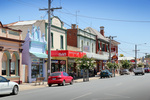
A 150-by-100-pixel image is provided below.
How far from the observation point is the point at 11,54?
2641cm

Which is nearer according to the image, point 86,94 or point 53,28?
point 86,94

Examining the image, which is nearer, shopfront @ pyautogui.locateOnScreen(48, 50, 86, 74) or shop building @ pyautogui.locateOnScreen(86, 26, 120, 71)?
shopfront @ pyautogui.locateOnScreen(48, 50, 86, 74)

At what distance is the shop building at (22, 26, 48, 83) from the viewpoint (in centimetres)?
2997

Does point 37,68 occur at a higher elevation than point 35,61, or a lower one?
lower

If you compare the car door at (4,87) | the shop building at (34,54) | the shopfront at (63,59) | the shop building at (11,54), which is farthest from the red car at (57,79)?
the shopfront at (63,59)

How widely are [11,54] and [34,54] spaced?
4.09 meters

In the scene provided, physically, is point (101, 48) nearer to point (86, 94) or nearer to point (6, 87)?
point (86, 94)

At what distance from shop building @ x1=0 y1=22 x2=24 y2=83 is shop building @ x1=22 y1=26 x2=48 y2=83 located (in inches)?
74.8

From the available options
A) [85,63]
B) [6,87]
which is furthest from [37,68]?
[6,87]

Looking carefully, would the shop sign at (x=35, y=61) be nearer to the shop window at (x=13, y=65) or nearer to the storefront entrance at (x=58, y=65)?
the shop window at (x=13, y=65)

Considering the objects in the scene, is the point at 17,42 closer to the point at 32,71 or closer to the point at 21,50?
the point at 21,50

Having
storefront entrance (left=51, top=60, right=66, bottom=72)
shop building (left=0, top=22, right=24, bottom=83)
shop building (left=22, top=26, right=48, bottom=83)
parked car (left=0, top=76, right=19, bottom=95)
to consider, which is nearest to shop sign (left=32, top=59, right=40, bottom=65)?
shop building (left=22, top=26, right=48, bottom=83)

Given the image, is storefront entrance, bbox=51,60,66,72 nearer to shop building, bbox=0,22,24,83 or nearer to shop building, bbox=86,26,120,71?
shop building, bbox=0,22,24,83

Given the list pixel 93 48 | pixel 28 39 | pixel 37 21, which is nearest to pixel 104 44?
pixel 93 48
